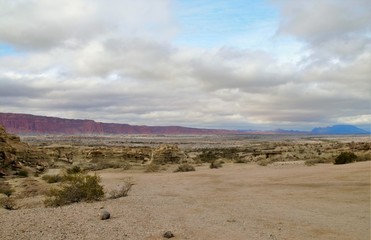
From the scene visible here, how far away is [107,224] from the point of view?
1034 cm

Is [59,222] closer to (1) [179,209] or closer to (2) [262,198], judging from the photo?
(1) [179,209]

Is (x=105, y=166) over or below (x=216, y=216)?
below

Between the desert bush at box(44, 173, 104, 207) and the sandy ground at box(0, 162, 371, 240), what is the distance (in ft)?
2.35

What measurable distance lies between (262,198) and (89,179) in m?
6.63

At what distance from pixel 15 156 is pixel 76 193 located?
794 inches

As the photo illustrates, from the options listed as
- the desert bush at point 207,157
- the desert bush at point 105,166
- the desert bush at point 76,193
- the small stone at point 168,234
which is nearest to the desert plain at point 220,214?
the small stone at point 168,234

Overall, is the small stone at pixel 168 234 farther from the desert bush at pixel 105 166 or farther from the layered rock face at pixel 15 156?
the desert bush at pixel 105 166

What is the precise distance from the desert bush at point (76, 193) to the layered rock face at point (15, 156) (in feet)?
55.1

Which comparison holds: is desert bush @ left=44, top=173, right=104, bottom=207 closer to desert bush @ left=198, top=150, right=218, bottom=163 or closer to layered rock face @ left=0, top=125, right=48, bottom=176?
layered rock face @ left=0, top=125, right=48, bottom=176

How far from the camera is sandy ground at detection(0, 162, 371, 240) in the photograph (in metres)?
9.39

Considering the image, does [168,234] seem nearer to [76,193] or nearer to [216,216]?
[216,216]

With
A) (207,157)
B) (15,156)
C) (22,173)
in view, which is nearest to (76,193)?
(22,173)

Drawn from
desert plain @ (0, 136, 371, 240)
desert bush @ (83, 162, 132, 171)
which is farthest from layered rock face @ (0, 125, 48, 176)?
desert plain @ (0, 136, 371, 240)

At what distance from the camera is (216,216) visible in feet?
38.1
